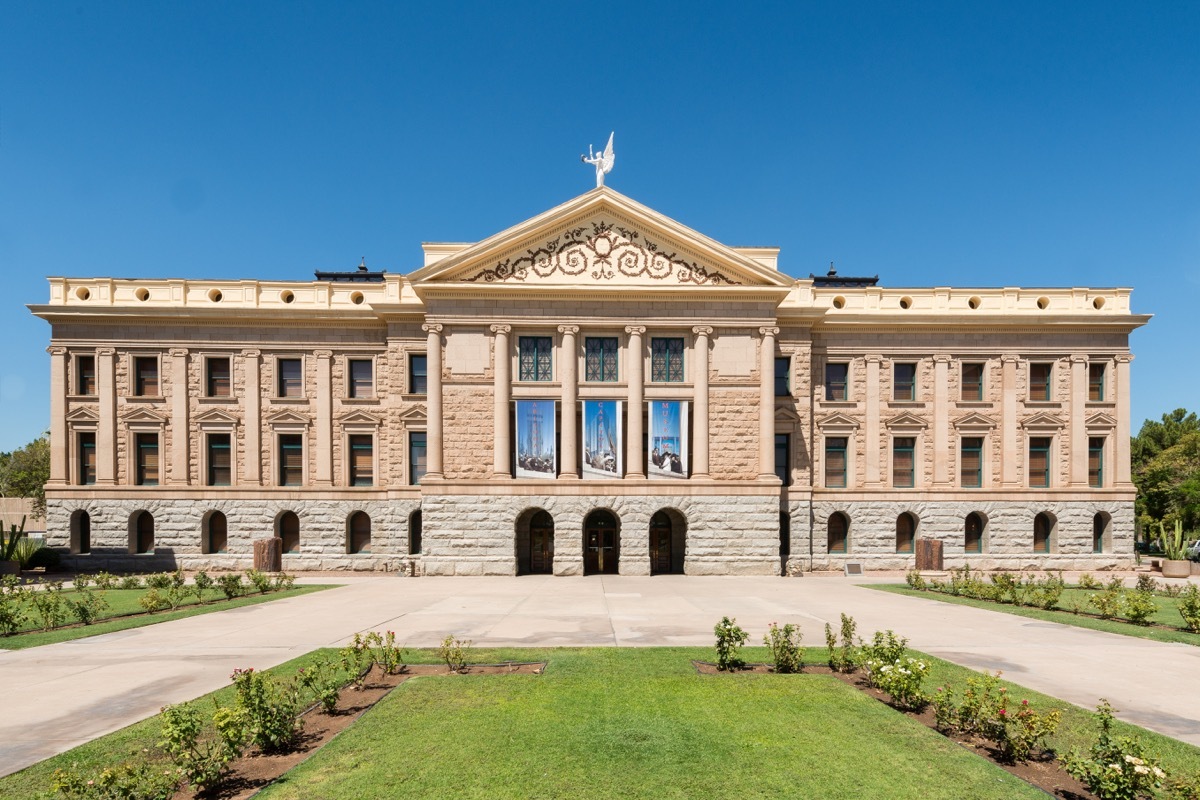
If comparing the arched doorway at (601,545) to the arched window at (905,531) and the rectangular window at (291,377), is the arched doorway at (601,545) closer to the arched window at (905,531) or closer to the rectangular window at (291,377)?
the arched window at (905,531)

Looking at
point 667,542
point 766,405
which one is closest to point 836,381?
point 766,405

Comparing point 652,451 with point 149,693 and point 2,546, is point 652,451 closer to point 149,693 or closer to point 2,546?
point 149,693

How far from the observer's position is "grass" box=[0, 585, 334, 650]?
16.0m

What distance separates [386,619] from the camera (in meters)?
18.8

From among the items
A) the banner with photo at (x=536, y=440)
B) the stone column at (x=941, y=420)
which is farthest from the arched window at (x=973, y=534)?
the banner with photo at (x=536, y=440)

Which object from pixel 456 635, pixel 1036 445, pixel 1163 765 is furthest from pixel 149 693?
pixel 1036 445

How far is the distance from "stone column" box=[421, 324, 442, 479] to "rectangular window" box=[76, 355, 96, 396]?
19.4m

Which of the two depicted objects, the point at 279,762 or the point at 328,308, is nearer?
the point at 279,762

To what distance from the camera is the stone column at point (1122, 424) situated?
115 ft

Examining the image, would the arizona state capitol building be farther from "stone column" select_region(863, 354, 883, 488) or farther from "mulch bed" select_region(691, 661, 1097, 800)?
"mulch bed" select_region(691, 661, 1097, 800)

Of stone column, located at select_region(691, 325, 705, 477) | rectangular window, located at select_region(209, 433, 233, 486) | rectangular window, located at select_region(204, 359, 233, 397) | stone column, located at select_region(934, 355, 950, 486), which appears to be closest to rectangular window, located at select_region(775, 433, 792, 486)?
stone column, located at select_region(691, 325, 705, 477)

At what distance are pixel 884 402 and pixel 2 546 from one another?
4690 centimetres

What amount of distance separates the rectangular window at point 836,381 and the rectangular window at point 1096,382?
13.8 m

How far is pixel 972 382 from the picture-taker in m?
35.9
